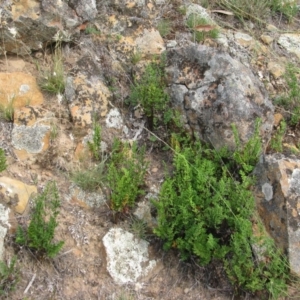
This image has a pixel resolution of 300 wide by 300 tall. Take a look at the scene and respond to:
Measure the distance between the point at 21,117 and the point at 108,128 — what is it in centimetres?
76

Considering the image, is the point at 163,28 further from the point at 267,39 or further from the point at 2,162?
the point at 2,162

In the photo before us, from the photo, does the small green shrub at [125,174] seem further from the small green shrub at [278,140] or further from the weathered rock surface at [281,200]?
the small green shrub at [278,140]

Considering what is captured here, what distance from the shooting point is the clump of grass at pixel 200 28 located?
192 inches

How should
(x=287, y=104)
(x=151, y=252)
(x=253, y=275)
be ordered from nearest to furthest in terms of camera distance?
(x=253, y=275)
(x=151, y=252)
(x=287, y=104)

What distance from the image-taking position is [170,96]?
4.21m

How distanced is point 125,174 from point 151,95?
84 cm

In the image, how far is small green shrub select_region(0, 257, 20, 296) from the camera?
307cm

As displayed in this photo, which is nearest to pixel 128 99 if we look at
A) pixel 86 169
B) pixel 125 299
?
pixel 86 169

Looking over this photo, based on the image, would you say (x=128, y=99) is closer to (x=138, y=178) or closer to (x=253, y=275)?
(x=138, y=178)

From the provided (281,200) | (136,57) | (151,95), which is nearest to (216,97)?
(151,95)

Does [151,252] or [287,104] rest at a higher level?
[287,104]

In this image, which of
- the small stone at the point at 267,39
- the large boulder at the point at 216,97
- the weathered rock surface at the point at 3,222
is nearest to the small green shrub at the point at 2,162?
the weathered rock surface at the point at 3,222

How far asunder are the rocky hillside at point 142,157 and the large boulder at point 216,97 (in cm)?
1

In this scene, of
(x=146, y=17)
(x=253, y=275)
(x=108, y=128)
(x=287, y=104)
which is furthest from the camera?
(x=146, y=17)
